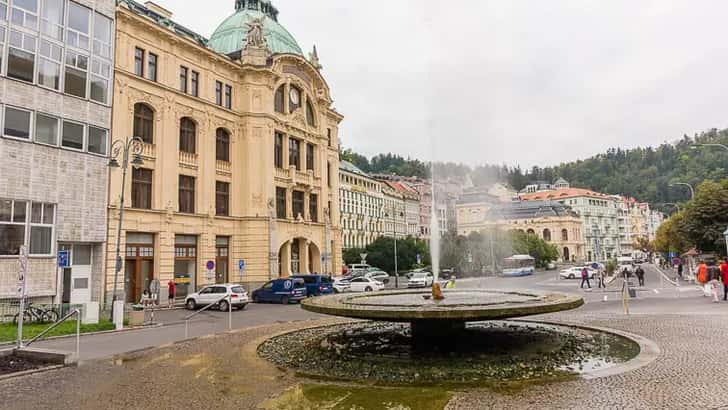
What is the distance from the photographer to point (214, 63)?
40.9 metres

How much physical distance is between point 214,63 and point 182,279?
709 inches

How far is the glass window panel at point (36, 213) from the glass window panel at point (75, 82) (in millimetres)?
6868

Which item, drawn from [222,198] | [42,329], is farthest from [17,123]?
[222,198]

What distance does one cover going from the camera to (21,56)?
25688mm

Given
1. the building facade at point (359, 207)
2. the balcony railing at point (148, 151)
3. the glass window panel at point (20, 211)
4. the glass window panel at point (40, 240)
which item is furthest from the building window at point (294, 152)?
the building facade at point (359, 207)

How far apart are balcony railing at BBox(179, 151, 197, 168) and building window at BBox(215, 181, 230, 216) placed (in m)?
2.99

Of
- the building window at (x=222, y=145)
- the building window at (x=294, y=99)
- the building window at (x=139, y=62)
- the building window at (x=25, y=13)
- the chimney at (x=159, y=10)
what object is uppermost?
the chimney at (x=159, y=10)

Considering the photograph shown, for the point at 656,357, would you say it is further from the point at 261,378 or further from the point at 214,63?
the point at 214,63

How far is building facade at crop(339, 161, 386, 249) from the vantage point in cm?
9050

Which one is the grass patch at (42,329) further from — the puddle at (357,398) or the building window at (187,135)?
the building window at (187,135)

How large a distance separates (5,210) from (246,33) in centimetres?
2960

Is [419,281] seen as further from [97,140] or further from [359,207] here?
[359,207]

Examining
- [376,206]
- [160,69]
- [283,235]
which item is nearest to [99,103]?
[160,69]

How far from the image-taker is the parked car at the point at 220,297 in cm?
3046
